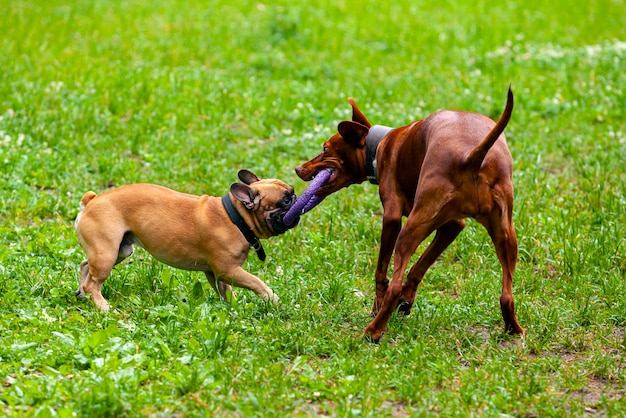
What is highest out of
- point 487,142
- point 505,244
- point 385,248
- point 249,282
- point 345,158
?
point 487,142

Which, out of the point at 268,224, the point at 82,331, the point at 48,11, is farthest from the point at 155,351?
the point at 48,11

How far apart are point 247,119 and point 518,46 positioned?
5.99 meters

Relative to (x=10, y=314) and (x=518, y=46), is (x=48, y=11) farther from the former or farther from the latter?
(x=10, y=314)

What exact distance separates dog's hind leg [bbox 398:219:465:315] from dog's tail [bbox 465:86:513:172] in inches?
41.2

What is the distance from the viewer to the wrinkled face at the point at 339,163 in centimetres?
744

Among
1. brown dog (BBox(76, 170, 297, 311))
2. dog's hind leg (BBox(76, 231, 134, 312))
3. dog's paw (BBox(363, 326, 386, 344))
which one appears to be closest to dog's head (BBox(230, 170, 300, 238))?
brown dog (BBox(76, 170, 297, 311))

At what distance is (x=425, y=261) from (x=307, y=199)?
1.08 m

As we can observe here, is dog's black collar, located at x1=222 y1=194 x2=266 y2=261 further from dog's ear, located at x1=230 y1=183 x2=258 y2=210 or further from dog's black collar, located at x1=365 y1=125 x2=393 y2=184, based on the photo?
dog's black collar, located at x1=365 y1=125 x2=393 y2=184

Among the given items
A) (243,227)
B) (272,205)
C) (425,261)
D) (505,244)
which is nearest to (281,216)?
(272,205)

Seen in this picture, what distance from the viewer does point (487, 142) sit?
18.7 ft

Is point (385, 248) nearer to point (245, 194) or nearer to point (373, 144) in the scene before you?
point (373, 144)

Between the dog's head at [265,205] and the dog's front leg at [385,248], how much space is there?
771mm

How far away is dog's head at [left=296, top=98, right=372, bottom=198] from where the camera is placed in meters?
7.38

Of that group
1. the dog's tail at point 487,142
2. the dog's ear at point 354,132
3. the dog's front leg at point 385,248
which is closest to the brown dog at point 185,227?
the dog's ear at point 354,132
